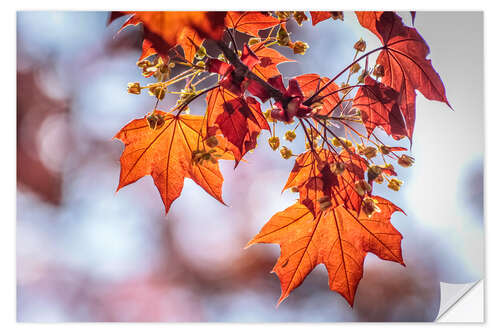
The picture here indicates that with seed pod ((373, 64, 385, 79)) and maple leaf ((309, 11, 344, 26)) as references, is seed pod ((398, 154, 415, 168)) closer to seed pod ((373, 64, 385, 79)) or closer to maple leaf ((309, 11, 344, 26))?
seed pod ((373, 64, 385, 79))

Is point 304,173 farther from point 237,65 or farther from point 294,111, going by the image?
point 237,65

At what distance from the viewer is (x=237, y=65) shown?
1.03 m

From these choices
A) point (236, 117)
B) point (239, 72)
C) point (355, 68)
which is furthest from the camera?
point (355, 68)

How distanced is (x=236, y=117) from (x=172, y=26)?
294 mm

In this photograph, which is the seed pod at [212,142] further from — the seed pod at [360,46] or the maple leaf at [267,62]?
the seed pod at [360,46]

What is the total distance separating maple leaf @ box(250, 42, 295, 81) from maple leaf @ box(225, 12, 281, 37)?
5 cm

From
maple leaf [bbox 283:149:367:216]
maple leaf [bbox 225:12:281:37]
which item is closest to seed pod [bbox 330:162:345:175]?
maple leaf [bbox 283:149:367:216]

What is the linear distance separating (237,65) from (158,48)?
23cm

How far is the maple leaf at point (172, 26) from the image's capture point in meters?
1.11

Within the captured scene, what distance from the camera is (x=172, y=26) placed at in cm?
114

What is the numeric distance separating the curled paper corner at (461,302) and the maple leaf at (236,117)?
749 millimetres

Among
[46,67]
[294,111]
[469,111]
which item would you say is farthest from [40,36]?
[469,111]

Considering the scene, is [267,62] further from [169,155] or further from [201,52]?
[169,155]
